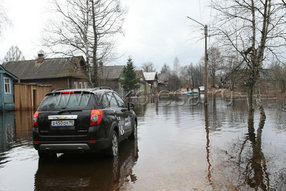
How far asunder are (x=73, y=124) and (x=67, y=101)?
1.94ft

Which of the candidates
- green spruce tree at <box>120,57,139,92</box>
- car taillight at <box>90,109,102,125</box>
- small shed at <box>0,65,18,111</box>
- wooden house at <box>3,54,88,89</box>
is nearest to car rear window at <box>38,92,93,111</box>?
car taillight at <box>90,109,102,125</box>

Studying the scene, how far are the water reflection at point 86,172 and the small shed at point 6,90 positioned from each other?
19.4 meters

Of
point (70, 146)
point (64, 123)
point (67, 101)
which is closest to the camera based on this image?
point (70, 146)

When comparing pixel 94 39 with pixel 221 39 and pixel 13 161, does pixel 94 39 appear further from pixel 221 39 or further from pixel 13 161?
pixel 13 161

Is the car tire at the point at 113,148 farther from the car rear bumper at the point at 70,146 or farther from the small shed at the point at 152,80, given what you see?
the small shed at the point at 152,80

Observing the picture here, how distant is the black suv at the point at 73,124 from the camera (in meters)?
5.49

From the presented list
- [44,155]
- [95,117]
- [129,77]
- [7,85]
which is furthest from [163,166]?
[129,77]

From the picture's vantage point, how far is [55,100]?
19.4 feet

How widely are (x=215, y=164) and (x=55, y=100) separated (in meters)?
3.72

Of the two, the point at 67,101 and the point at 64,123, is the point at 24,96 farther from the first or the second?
the point at 64,123

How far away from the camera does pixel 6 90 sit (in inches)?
963

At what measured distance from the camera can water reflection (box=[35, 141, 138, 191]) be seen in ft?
14.8

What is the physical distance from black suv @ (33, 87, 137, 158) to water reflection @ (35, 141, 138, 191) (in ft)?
1.17

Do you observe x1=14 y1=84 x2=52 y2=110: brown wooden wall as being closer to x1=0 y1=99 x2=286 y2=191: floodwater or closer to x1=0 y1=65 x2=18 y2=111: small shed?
x1=0 y1=65 x2=18 y2=111: small shed
